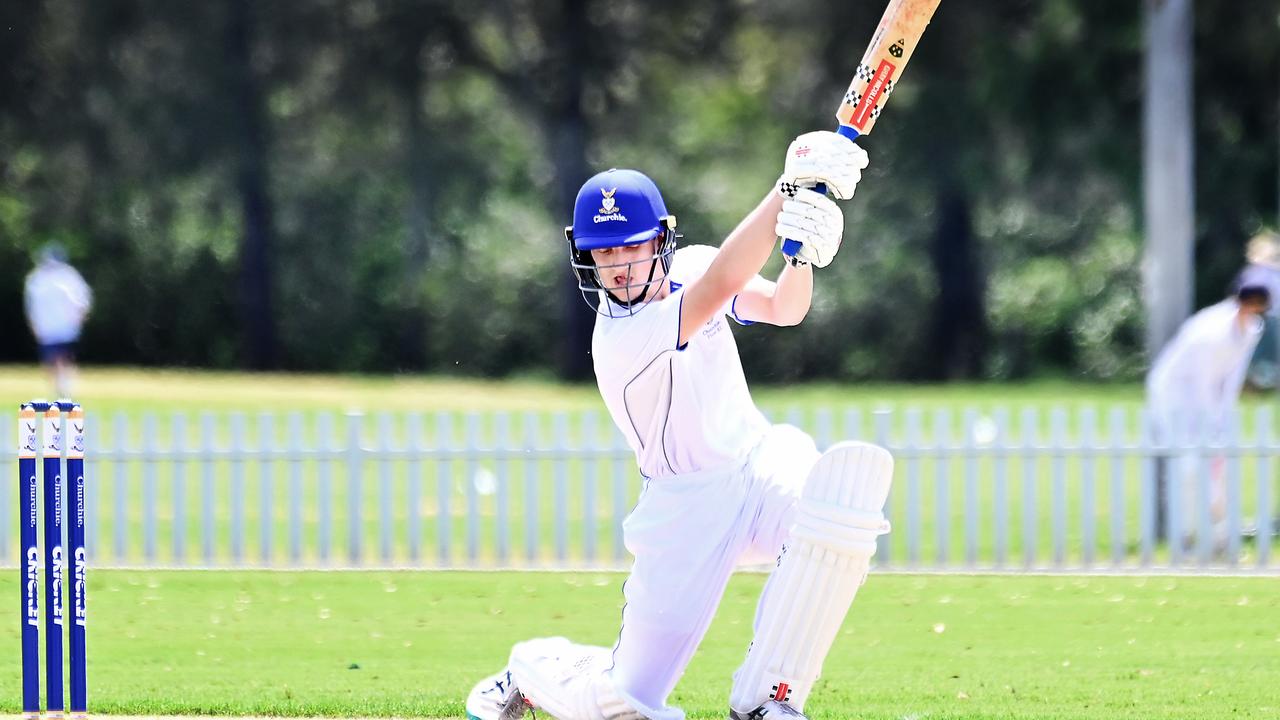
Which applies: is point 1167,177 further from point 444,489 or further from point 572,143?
point 572,143

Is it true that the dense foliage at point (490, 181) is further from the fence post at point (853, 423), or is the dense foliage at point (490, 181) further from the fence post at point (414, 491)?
the fence post at point (414, 491)

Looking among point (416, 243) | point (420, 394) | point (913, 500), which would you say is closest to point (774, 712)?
point (913, 500)

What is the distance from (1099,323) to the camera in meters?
33.1

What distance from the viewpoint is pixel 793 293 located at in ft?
16.2

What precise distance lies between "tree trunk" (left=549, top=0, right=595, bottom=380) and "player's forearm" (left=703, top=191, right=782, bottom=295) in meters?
26.1

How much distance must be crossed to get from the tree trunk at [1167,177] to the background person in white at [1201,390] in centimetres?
55

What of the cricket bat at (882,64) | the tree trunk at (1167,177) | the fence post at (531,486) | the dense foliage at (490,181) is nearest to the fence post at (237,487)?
the fence post at (531,486)

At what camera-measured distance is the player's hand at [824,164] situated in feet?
15.1

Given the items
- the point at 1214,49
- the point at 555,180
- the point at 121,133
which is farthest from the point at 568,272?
the point at 1214,49

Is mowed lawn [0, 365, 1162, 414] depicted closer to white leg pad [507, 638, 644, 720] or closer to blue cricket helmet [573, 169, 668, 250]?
white leg pad [507, 638, 644, 720]

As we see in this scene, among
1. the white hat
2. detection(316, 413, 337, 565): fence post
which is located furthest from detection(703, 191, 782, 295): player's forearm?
the white hat

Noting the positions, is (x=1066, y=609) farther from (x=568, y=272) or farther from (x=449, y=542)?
(x=568, y=272)

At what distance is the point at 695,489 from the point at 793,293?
642 millimetres

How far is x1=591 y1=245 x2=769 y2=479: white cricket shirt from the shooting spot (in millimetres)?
5086
